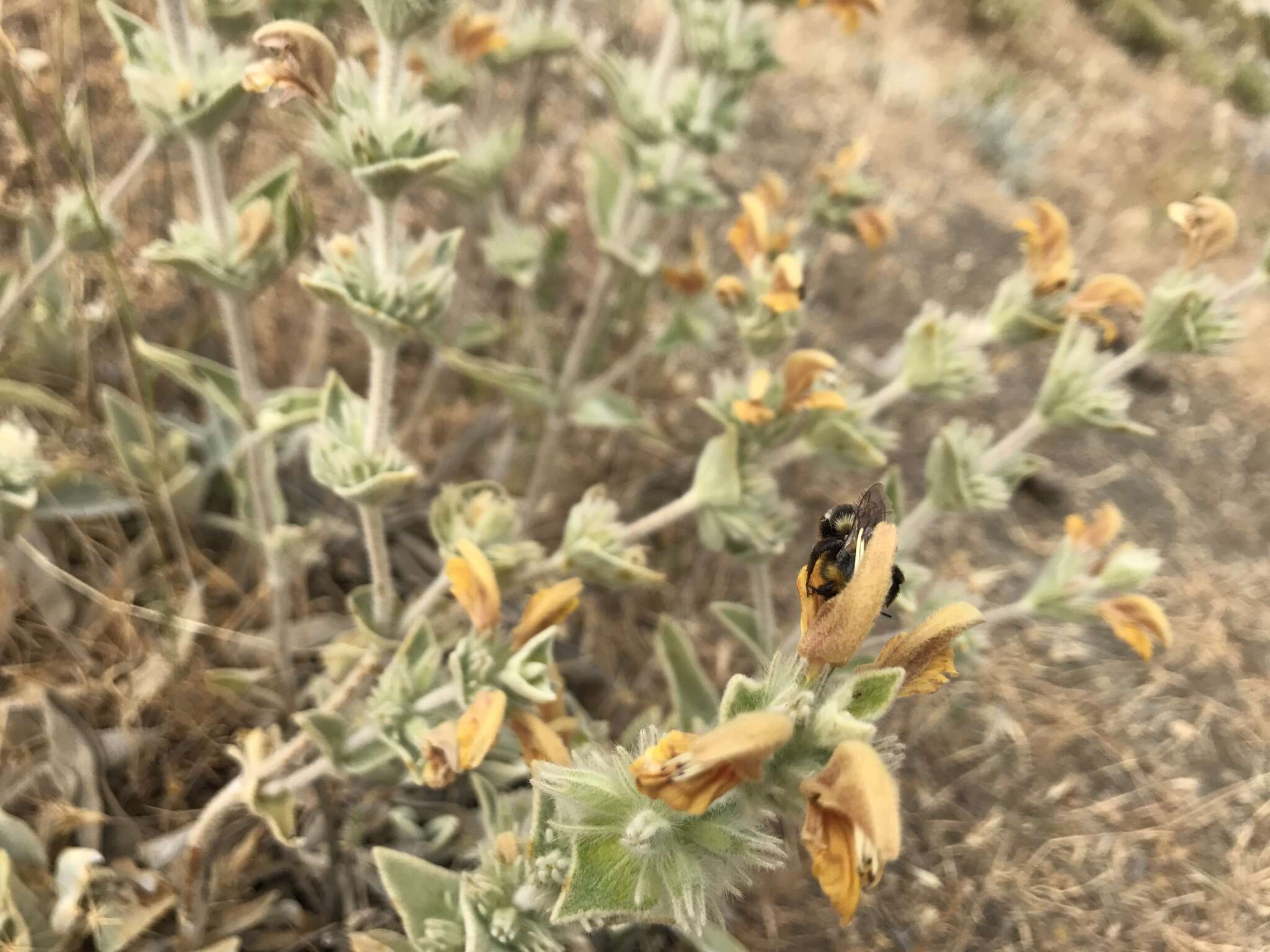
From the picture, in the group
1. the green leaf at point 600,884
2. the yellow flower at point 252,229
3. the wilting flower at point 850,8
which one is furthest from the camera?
the wilting flower at point 850,8

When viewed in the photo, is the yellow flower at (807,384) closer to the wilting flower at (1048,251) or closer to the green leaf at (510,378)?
the wilting flower at (1048,251)

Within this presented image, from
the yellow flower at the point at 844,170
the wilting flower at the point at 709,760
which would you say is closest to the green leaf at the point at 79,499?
the wilting flower at the point at 709,760

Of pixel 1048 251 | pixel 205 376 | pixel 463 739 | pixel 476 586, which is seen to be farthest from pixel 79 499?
pixel 1048 251

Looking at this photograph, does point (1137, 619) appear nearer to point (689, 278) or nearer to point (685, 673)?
point (685, 673)

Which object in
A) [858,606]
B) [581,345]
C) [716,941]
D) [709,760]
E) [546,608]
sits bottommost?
[716,941]

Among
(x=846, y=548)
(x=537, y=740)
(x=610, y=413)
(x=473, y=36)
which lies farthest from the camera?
(x=610, y=413)

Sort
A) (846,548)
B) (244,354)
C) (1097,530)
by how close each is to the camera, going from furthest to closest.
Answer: (1097,530) → (244,354) → (846,548)
